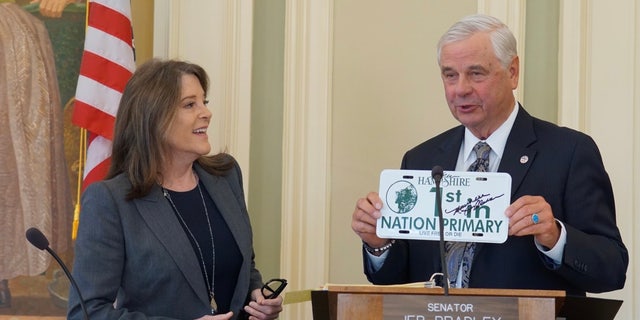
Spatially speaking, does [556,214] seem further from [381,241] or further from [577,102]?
[577,102]

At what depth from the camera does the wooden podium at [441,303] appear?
8.21ft

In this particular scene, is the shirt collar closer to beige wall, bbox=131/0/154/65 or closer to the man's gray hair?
the man's gray hair

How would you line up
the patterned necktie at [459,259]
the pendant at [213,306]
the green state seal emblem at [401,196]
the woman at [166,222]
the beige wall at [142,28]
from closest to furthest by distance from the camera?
the green state seal emblem at [401,196] → the patterned necktie at [459,259] → the woman at [166,222] → the pendant at [213,306] → the beige wall at [142,28]

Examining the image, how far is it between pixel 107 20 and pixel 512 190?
6.36 ft

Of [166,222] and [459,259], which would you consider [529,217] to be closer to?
[459,259]

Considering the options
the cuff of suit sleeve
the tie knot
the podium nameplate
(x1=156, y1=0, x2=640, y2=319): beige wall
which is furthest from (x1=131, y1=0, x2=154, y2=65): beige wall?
the podium nameplate

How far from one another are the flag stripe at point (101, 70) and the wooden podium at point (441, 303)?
1.96m

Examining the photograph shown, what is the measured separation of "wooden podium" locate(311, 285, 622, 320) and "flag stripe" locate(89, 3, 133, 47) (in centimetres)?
205

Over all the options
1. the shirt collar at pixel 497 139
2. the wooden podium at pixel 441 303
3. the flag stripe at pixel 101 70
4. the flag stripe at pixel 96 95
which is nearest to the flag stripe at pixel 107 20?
the flag stripe at pixel 101 70

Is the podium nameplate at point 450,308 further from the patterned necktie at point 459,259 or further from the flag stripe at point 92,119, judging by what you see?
the flag stripe at point 92,119

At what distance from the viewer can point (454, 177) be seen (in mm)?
2826

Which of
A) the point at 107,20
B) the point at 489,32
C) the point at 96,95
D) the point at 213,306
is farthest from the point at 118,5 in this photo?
the point at 489,32

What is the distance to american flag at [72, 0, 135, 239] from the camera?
420 centimetres

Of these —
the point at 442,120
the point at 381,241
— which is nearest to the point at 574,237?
the point at 381,241
